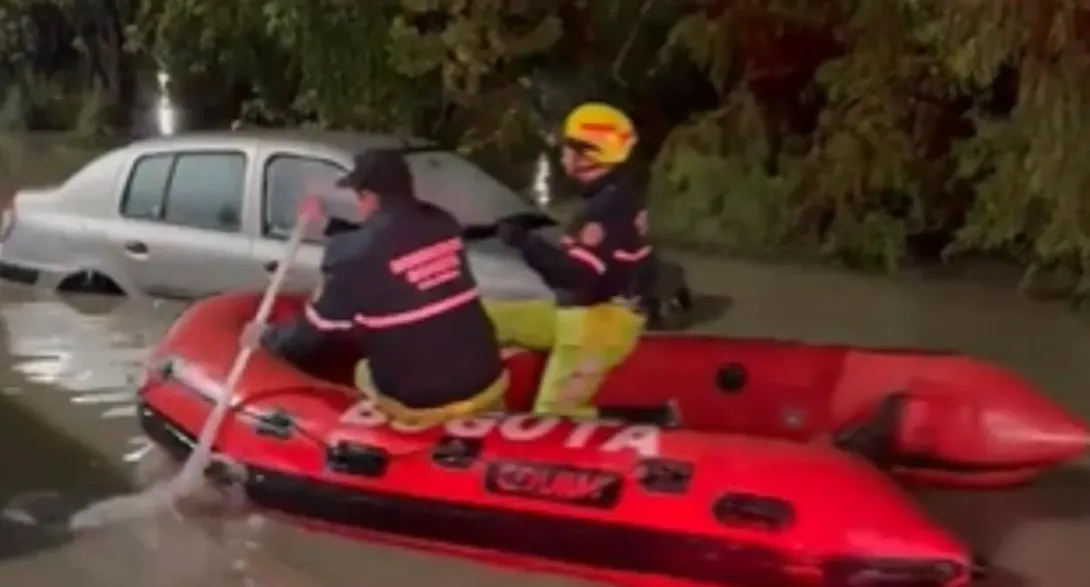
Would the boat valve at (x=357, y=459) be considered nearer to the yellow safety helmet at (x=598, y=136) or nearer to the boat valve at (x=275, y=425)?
the boat valve at (x=275, y=425)

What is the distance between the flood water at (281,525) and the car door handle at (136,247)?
0.35 m

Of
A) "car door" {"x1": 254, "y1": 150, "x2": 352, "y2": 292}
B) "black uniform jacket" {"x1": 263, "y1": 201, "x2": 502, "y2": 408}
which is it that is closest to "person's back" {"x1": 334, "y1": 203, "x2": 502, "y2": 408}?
"black uniform jacket" {"x1": 263, "y1": 201, "x2": 502, "y2": 408}

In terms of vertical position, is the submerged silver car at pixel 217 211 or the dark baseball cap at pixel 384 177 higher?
the dark baseball cap at pixel 384 177

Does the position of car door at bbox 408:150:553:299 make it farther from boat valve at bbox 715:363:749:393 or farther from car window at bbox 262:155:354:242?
boat valve at bbox 715:363:749:393

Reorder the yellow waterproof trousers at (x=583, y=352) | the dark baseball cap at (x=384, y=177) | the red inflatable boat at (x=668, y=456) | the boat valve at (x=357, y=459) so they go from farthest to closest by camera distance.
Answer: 1. the yellow waterproof trousers at (x=583, y=352)
2. the dark baseball cap at (x=384, y=177)
3. the boat valve at (x=357, y=459)
4. the red inflatable boat at (x=668, y=456)

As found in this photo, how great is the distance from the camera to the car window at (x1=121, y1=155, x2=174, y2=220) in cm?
1129

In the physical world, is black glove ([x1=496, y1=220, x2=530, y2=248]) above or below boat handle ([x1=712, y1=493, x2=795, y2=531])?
above

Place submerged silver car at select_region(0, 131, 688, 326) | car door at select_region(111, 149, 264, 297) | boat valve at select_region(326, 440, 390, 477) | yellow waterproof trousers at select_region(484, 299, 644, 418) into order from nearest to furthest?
boat valve at select_region(326, 440, 390, 477) → yellow waterproof trousers at select_region(484, 299, 644, 418) → submerged silver car at select_region(0, 131, 688, 326) → car door at select_region(111, 149, 264, 297)

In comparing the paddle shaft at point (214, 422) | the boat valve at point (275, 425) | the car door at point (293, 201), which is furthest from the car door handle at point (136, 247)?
the boat valve at point (275, 425)

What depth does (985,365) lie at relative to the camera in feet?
26.1

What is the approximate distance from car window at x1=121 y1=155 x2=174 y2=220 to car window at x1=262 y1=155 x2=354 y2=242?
32.3 inches

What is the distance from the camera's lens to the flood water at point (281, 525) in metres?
7.21

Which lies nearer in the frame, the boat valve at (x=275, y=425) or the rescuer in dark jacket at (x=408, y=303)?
the rescuer in dark jacket at (x=408, y=303)

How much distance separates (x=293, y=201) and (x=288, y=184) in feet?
0.39
